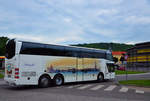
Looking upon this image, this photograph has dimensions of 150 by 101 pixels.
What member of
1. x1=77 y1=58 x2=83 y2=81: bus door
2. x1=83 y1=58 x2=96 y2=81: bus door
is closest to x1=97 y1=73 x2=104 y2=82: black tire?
x1=83 y1=58 x2=96 y2=81: bus door

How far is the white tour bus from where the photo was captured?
12.6 metres

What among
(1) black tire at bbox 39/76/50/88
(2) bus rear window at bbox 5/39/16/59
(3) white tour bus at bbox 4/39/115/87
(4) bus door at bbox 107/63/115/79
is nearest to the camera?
(3) white tour bus at bbox 4/39/115/87

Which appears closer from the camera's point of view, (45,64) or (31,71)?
(31,71)

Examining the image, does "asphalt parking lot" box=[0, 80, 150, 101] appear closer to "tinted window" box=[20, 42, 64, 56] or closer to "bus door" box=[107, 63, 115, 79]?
"tinted window" box=[20, 42, 64, 56]

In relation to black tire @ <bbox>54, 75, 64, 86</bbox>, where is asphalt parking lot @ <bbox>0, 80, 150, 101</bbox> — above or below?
below

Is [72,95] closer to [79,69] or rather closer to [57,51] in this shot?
[57,51]

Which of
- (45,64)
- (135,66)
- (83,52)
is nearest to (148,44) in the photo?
(135,66)

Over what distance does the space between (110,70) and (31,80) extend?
10411 mm

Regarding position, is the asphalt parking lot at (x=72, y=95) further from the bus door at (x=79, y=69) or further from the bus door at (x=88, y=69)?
the bus door at (x=88, y=69)

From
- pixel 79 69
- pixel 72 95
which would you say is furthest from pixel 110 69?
pixel 72 95

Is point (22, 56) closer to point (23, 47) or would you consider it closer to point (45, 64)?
point (23, 47)

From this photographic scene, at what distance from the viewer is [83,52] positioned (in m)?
17.3

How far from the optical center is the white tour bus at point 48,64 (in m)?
12.6

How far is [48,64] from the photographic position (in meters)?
14.3
